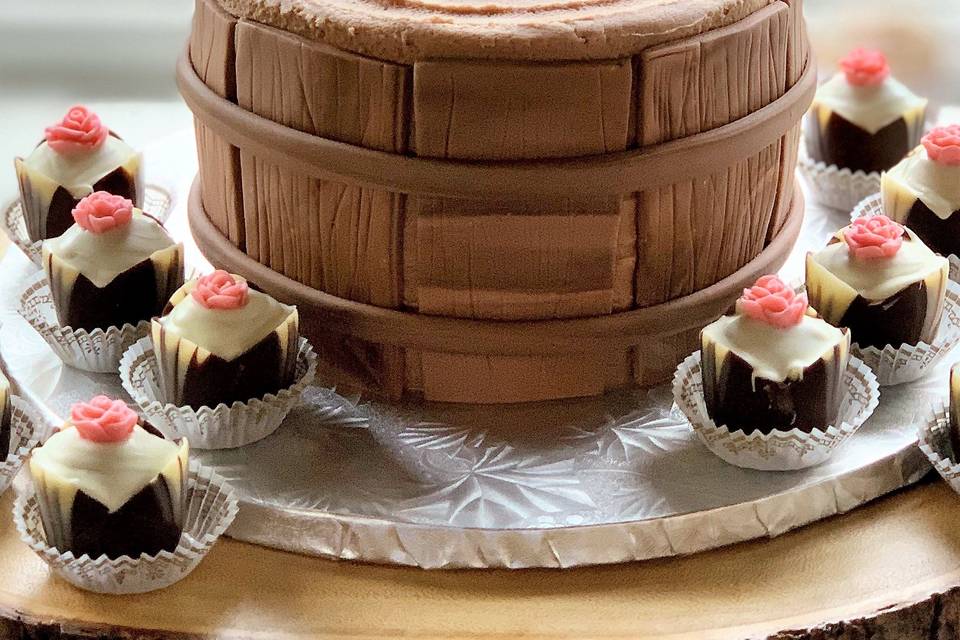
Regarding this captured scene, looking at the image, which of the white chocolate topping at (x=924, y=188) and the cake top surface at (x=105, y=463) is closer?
the cake top surface at (x=105, y=463)

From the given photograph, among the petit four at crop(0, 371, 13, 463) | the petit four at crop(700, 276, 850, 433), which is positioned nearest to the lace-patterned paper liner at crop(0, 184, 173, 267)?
the petit four at crop(0, 371, 13, 463)

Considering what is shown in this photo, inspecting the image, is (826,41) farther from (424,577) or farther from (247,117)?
(424,577)

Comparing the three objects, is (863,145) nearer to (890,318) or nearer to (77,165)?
(890,318)

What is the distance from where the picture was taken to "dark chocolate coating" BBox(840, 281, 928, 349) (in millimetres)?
2260

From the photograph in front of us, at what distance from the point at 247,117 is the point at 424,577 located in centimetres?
78

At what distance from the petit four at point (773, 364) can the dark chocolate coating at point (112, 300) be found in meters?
0.94

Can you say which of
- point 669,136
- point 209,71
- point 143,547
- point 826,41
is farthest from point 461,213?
point 826,41

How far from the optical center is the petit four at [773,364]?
206 cm

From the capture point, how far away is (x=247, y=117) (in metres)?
2.20

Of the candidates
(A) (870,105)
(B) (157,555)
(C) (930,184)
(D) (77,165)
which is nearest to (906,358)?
(C) (930,184)

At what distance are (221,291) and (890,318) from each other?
1.08m

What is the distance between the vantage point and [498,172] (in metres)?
2.05

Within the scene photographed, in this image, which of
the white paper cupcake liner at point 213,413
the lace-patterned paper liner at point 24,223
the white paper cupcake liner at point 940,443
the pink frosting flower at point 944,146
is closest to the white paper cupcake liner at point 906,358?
the white paper cupcake liner at point 940,443

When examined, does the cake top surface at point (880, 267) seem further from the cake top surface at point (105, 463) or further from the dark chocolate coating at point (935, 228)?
the cake top surface at point (105, 463)
